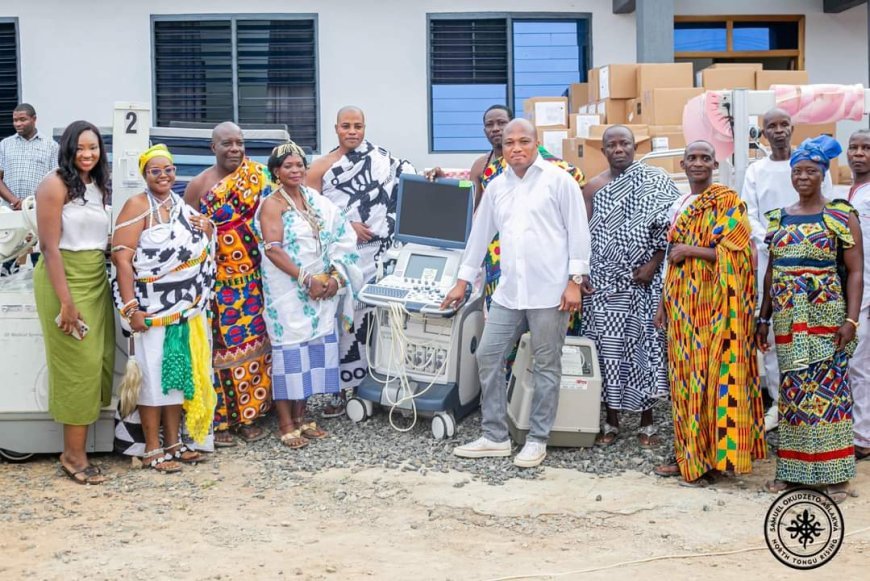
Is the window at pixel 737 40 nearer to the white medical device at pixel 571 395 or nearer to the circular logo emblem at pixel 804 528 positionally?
the white medical device at pixel 571 395

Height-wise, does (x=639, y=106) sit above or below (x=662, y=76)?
below

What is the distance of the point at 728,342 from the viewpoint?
A: 5109mm

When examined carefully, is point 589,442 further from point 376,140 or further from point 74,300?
point 376,140

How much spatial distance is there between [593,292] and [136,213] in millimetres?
2530

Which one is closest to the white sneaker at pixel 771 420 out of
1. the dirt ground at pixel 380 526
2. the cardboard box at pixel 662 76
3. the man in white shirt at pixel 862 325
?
the man in white shirt at pixel 862 325

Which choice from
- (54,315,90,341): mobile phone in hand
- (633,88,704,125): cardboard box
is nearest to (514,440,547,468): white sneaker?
(54,315,90,341): mobile phone in hand

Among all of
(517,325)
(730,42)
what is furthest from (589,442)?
(730,42)

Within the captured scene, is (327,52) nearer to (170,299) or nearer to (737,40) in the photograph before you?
(737,40)

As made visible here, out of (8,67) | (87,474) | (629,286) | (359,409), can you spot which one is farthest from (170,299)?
(8,67)

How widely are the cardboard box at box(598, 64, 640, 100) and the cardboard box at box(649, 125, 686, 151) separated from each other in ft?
2.25

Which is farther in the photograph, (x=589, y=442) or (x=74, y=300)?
(x=589, y=442)

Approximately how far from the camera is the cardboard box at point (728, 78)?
9688 mm

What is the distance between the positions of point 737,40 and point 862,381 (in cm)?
712

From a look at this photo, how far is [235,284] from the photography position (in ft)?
20.0
